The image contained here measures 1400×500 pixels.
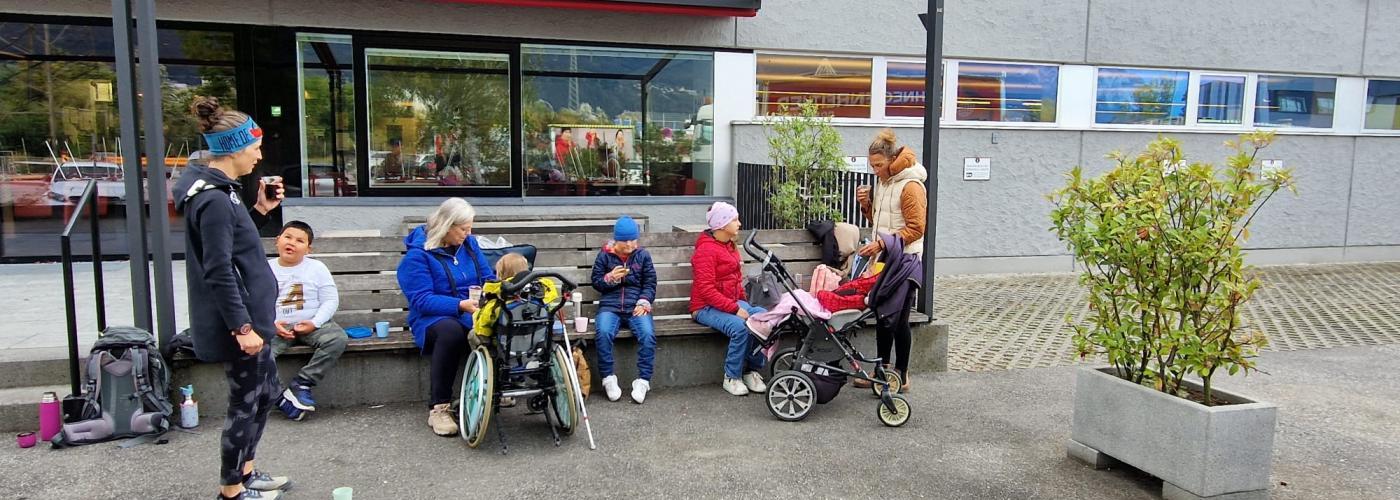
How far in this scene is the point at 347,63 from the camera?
10.3 meters

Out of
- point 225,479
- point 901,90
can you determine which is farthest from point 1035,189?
point 225,479

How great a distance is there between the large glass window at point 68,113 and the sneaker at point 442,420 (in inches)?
252

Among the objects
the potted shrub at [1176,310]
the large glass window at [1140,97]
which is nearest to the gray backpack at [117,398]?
the potted shrub at [1176,310]

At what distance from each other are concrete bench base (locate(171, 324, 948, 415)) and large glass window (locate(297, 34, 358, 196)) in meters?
5.18

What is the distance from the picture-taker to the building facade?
10156 millimetres

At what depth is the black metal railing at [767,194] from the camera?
8633 millimetres

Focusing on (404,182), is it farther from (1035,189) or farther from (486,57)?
(1035,189)

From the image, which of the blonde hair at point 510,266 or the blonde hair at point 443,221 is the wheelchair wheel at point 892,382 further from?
the blonde hair at point 443,221

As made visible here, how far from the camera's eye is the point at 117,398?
512 centimetres

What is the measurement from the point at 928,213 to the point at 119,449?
17.1 ft

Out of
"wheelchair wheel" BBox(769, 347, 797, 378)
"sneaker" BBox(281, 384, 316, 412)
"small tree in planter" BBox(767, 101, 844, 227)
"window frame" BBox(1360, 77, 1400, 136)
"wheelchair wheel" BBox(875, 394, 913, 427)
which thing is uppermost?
"window frame" BBox(1360, 77, 1400, 136)

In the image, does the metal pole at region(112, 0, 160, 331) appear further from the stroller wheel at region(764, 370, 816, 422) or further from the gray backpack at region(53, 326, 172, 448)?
the stroller wheel at region(764, 370, 816, 422)

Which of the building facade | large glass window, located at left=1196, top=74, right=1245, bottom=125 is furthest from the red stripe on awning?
large glass window, located at left=1196, top=74, right=1245, bottom=125

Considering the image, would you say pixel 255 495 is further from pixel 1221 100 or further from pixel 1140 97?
pixel 1221 100
